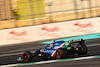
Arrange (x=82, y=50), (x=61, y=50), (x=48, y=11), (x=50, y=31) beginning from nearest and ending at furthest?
(x=61, y=50), (x=82, y=50), (x=50, y=31), (x=48, y=11)

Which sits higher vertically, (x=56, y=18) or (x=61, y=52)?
(x=56, y=18)

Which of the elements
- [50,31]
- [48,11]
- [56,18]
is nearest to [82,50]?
[50,31]

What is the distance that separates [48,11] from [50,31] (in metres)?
2.02

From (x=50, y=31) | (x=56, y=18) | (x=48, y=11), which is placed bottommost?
(x=50, y=31)

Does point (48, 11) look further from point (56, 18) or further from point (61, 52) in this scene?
point (61, 52)

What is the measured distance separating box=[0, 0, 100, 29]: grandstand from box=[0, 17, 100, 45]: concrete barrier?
130 centimetres

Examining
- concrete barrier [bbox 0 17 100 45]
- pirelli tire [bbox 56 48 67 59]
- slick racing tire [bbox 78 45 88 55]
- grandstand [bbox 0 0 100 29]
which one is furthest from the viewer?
grandstand [bbox 0 0 100 29]

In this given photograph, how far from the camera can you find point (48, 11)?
1555cm

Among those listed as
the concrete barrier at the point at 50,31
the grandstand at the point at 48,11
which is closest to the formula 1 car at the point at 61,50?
the concrete barrier at the point at 50,31

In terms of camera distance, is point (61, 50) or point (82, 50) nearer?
point (61, 50)

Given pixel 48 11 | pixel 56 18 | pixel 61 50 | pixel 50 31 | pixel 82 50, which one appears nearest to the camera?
pixel 61 50

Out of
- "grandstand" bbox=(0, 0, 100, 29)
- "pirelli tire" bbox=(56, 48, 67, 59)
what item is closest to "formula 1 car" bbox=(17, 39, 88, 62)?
"pirelli tire" bbox=(56, 48, 67, 59)

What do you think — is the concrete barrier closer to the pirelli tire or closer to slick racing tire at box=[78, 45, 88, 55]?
slick racing tire at box=[78, 45, 88, 55]

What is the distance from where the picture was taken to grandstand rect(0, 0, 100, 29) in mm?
15366
